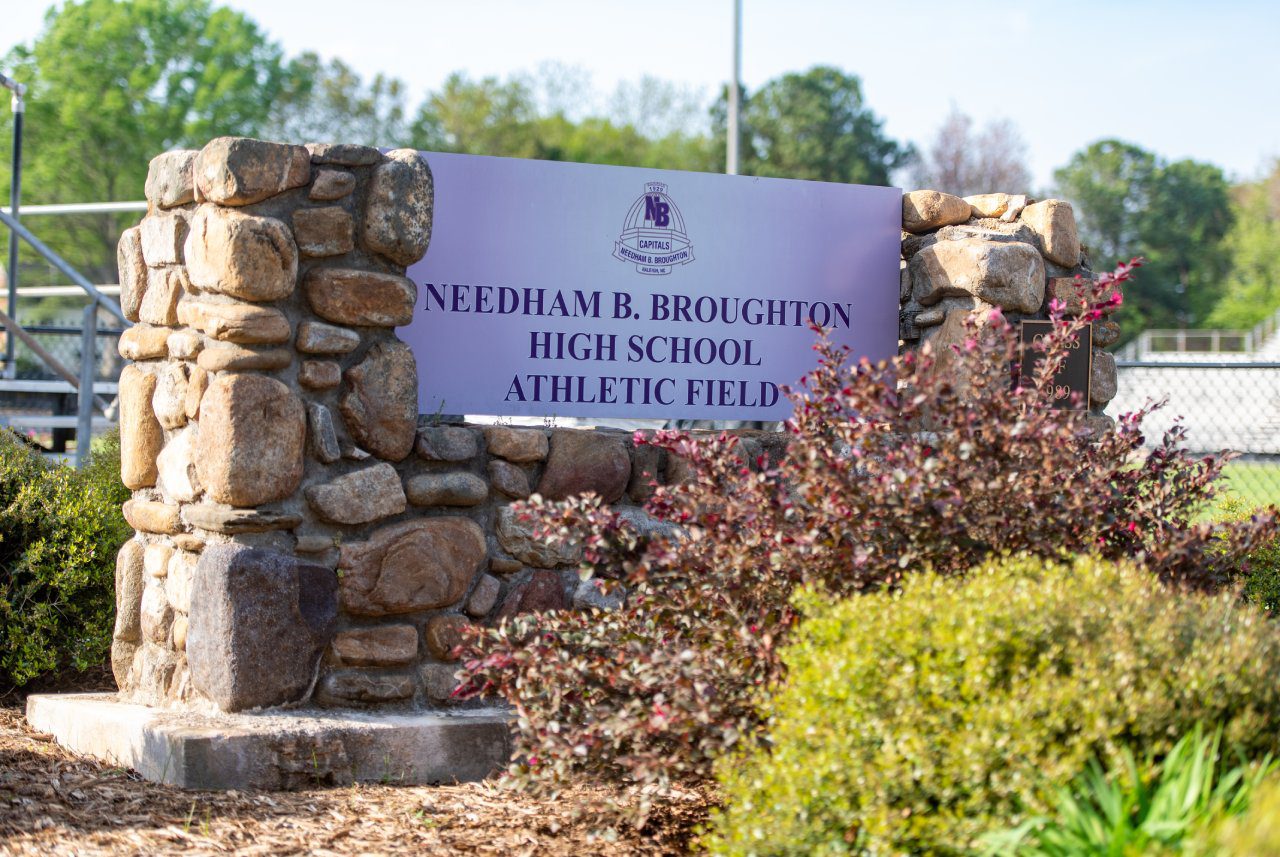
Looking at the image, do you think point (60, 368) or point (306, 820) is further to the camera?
point (60, 368)

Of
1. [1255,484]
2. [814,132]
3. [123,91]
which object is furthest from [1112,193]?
[1255,484]

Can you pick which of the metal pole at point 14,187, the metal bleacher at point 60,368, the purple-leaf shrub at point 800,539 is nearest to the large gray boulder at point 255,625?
the purple-leaf shrub at point 800,539

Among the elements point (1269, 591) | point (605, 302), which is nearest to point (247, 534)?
point (605, 302)

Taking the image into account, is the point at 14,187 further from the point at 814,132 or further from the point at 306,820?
the point at 814,132

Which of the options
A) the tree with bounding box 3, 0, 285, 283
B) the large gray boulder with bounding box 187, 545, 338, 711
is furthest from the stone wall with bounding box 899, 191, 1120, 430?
the tree with bounding box 3, 0, 285, 283

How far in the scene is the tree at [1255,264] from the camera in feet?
153

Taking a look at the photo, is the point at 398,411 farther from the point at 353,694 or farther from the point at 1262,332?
the point at 1262,332

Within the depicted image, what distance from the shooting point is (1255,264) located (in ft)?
158

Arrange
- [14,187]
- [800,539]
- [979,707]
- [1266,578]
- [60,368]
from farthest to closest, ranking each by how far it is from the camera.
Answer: [14,187] < [60,368] < [1266,578] < [800,539] < [979,707]

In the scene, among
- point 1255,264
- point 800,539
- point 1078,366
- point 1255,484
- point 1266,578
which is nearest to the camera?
point 800,539

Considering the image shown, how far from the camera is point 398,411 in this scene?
448 cm

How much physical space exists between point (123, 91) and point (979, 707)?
39.3m

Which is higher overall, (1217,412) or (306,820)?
(1217,412)

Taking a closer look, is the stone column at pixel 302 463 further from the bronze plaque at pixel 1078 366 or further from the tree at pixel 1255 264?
the tree at pixel 1255 264
